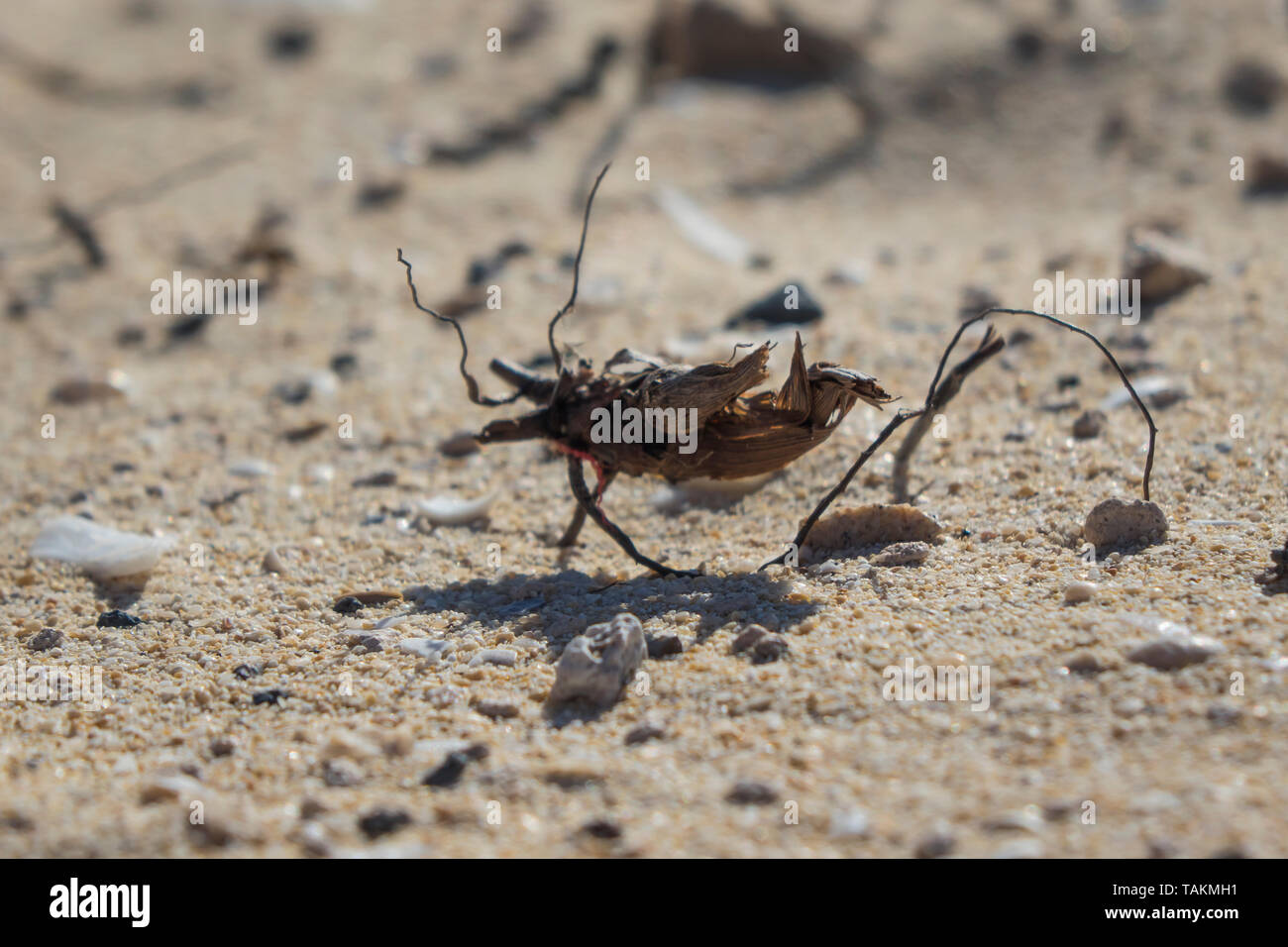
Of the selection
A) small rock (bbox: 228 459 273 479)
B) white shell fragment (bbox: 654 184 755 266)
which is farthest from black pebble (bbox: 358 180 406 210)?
small rock (bbox: 228 459 273 479)

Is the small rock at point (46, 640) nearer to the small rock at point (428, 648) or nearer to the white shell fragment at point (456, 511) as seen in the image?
the small rock at point (428, 648)

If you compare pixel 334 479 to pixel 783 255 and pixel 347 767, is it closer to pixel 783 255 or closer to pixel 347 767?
pixel 347 767

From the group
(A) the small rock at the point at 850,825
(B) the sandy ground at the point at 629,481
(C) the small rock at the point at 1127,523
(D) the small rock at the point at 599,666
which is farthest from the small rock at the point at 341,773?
(C) the small rock at the point at 1127,523

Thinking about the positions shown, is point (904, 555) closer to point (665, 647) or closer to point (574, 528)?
point (665, 647)

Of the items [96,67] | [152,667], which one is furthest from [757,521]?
[96,67]

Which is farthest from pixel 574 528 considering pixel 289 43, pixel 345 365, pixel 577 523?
pixel 289 43

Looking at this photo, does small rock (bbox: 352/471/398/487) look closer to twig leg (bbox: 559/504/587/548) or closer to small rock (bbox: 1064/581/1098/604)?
twig leg (bbox: 559/504/587/548)
